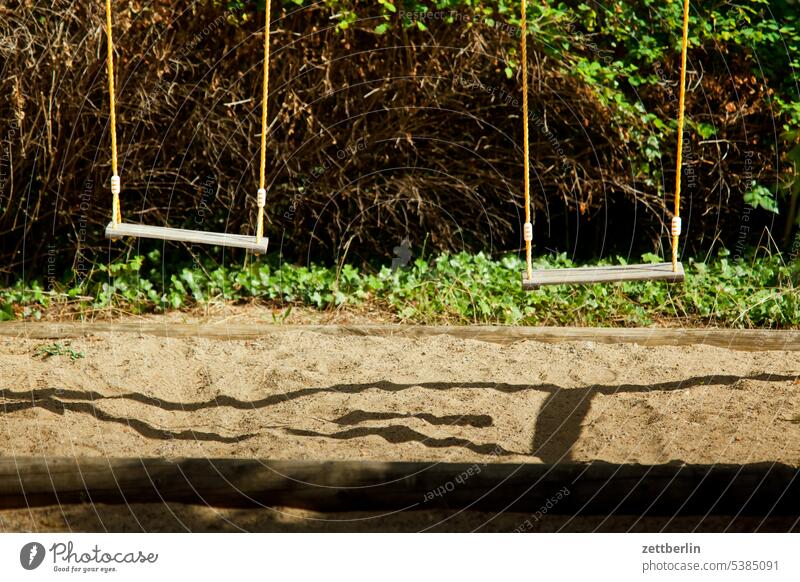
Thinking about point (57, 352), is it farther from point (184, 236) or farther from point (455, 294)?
point (455, 294)

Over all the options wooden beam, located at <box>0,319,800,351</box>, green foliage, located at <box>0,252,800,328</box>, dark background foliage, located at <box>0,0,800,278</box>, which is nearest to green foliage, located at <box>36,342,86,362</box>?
wooden beam, located at <box>0,319,800,351</box>

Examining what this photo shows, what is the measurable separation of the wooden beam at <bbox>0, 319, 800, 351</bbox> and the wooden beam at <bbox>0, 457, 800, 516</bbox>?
76.6 inches

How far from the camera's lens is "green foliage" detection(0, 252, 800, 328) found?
5.80 metres

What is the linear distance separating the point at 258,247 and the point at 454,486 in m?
1.44

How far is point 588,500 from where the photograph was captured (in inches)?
123

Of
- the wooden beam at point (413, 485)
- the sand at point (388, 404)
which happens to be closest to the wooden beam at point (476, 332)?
the sand at point (388, 404)

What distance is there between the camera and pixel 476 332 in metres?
5.17

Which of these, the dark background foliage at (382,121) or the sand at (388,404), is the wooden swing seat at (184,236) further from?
the dark background foliage at (382,121)

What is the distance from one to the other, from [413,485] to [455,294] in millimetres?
2941

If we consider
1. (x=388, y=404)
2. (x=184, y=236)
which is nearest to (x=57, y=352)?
(x=184, y=236)

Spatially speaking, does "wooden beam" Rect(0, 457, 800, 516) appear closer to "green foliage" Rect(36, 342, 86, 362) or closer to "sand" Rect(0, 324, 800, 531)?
"sand" Rect(0, 324, 800, 531)

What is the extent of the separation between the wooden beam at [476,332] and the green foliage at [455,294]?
0.56m

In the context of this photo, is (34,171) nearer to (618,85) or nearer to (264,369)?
(264,369)

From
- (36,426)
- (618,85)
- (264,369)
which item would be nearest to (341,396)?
(264,369)
